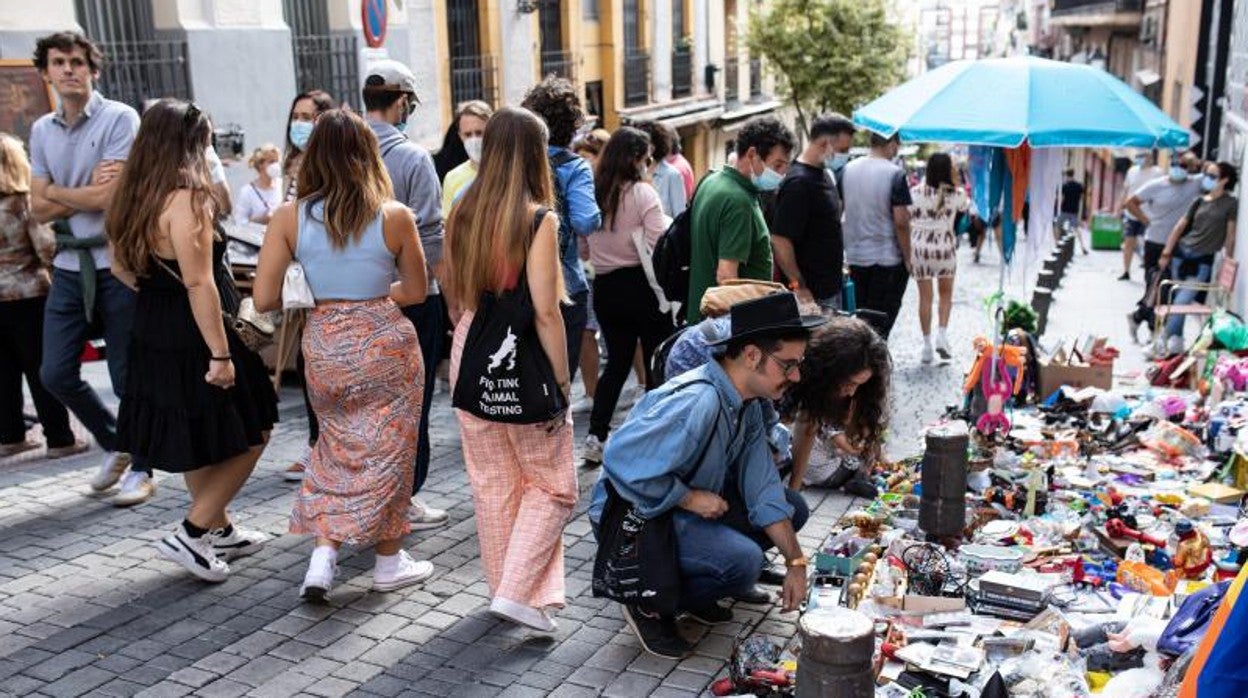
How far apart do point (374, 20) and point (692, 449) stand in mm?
5647

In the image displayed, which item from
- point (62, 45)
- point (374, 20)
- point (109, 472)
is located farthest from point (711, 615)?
point (374, 20)

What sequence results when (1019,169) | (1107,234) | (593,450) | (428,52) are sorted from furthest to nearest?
1. (1107,234)
2. (428,52)
3. (1019,169)
4. (593,450)

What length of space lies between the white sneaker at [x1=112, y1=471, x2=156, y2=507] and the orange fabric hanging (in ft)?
16.8

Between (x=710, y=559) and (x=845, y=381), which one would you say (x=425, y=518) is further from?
(x=845, y=381)

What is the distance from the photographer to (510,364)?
4102 mm

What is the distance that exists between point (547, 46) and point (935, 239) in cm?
1321

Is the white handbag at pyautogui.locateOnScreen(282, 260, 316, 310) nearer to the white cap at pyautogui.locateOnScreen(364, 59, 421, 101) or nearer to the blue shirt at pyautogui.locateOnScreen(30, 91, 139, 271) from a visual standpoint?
the white cap at pyautogui.locateOnScreen(364, 59, 421, 101)

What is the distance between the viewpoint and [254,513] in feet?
18.0

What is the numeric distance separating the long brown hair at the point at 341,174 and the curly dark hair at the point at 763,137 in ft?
7.60

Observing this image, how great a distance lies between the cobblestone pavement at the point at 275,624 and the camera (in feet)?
12.9

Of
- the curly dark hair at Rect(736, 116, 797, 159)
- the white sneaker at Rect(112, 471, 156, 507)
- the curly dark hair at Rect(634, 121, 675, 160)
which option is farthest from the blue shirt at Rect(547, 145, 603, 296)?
the curly dark hair at Rect(634, 121, 675, 160)

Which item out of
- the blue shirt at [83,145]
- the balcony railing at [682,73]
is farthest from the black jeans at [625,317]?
the balcony railing at [682,73]

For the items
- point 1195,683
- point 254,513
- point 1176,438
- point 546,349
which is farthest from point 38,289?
point 1176,438

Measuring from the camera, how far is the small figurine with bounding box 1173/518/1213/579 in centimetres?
476
